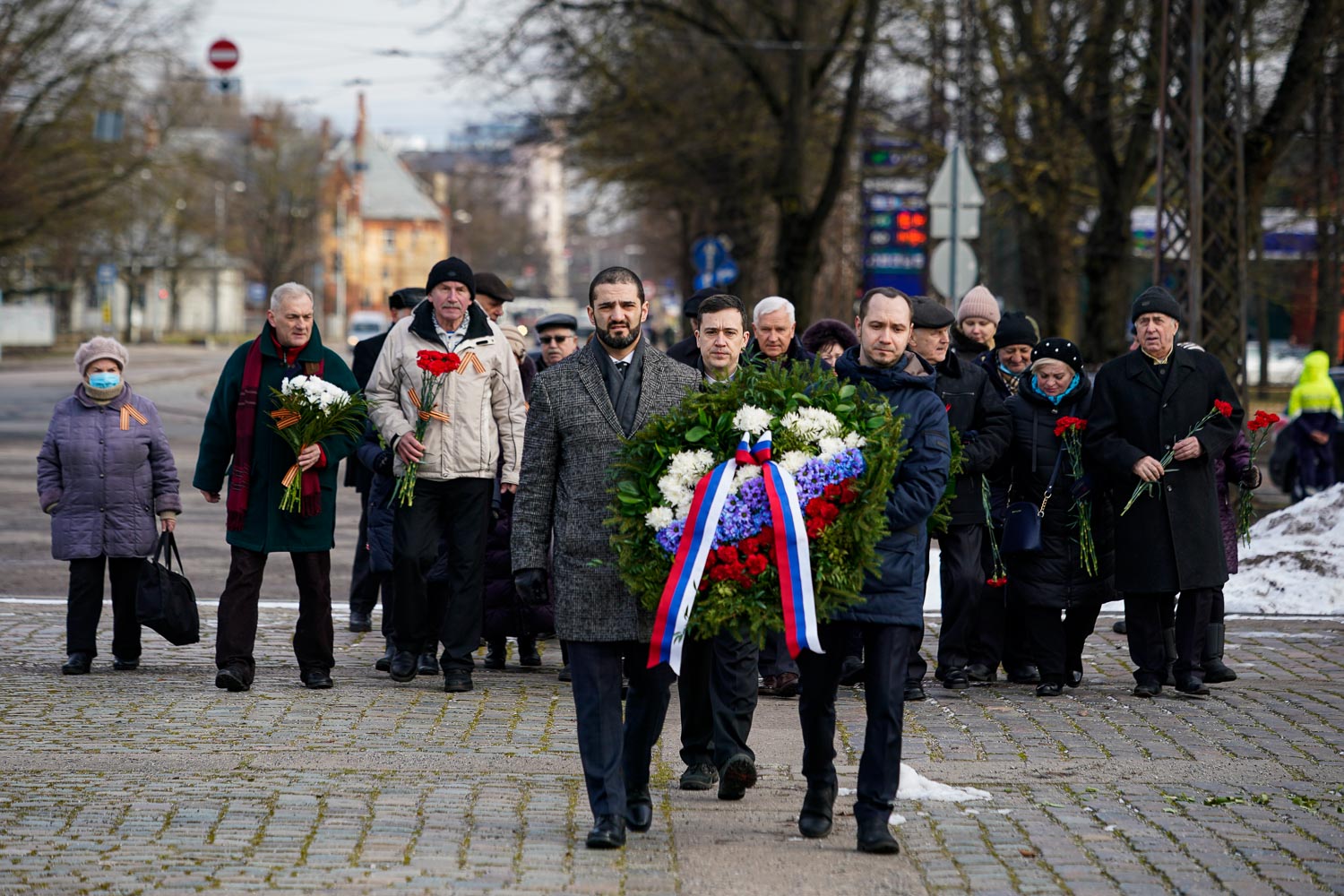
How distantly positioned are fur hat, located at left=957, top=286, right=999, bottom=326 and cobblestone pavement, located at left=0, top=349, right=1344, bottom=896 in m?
2.05

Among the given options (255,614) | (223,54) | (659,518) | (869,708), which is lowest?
(255,614)

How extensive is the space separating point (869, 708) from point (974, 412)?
3.37 meters

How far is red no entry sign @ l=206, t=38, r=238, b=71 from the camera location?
1278 inches

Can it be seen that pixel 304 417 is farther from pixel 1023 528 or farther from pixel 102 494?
pixel 1023 528

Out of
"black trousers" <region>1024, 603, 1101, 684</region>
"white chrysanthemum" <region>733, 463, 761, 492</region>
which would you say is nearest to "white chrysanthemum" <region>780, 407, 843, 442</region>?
"white chrysanthemum" <region>733, 463, 761, 492</region>

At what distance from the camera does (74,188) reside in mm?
48062

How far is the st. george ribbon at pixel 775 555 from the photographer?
577cm

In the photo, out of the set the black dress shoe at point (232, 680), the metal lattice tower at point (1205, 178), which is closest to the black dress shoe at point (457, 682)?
the black dress shoe at point (232, 680)

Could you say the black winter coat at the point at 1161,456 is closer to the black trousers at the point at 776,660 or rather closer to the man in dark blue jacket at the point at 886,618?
the black trousers at the point at 776,660

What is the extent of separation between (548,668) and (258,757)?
9.46ft

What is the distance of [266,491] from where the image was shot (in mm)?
9016

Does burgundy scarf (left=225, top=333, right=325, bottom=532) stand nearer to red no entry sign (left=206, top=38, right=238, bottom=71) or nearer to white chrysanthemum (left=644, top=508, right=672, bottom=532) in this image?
white chrysanthemum (left=644, top=508, right=672, bottom=532)

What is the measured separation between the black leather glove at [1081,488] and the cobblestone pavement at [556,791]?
3.35 ft

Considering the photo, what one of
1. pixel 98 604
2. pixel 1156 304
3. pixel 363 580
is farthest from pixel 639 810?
pixel 363 580
